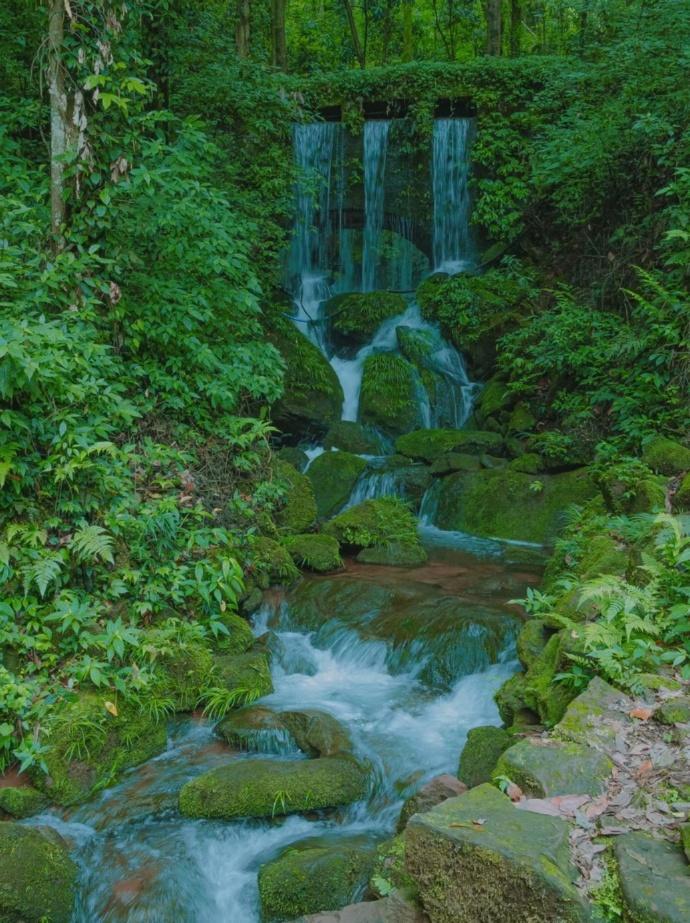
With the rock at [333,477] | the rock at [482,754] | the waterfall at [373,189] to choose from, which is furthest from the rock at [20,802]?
the waterfall at [373,189]

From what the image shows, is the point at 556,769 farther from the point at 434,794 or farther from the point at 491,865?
the point at 434,794

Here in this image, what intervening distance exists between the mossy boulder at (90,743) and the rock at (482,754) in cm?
225

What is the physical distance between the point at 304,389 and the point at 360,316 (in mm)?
2151

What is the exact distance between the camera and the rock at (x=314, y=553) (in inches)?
336

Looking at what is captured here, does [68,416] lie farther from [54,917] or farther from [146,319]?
[54,917]

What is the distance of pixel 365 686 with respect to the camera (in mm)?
6598

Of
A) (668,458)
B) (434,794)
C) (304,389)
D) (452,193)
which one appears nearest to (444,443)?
(304,389)

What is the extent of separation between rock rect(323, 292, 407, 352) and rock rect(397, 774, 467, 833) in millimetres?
10067

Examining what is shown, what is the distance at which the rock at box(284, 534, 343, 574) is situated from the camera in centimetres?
853

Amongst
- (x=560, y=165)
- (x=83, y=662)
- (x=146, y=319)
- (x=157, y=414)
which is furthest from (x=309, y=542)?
(x=560, y=165)

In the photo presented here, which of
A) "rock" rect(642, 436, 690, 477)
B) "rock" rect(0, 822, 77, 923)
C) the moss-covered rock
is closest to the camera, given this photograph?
"rock" rect(0, 822, 77, 923)

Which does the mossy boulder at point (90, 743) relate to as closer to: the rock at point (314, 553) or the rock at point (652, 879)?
the rock at point (314, 553)

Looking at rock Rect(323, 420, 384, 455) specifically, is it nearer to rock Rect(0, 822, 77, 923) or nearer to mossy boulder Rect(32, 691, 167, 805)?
mossy boulder Rect(32, 691, 167, 805)

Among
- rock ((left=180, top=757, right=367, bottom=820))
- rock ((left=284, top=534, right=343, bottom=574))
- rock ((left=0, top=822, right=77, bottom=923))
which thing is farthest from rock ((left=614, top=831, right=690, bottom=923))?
rock ((left=284, top=534, right=343, bottom=574))
